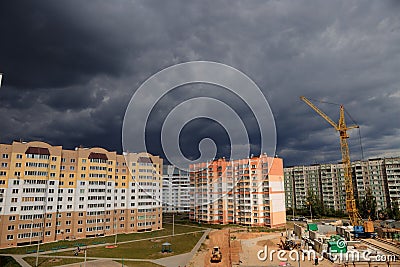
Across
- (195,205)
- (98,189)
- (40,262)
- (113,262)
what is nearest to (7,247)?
(40,262)

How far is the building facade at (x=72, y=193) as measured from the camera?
35.8 m

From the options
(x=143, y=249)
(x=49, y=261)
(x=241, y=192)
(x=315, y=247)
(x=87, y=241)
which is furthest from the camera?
(x=241, y=192)

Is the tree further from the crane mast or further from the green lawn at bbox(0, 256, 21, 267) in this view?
the green lawn at bbox(0, 256, 21, 267)

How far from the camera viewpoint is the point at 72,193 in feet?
135

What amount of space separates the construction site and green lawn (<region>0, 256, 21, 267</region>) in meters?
17.9

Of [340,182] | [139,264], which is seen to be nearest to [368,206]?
[340,182]

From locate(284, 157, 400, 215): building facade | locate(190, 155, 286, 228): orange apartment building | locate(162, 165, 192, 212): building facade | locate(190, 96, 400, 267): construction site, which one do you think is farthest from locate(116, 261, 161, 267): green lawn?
locate(162, 165, 192, 212): building facade

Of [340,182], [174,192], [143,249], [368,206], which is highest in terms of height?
[340,182]

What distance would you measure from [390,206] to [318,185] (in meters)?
18.5

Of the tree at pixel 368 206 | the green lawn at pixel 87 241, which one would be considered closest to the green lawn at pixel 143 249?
the green lawn at pixel 87 241

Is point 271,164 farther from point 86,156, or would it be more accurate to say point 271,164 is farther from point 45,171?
point 45,171

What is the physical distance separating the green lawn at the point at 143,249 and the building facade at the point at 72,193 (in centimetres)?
823

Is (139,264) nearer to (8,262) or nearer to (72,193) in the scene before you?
(8,262)
